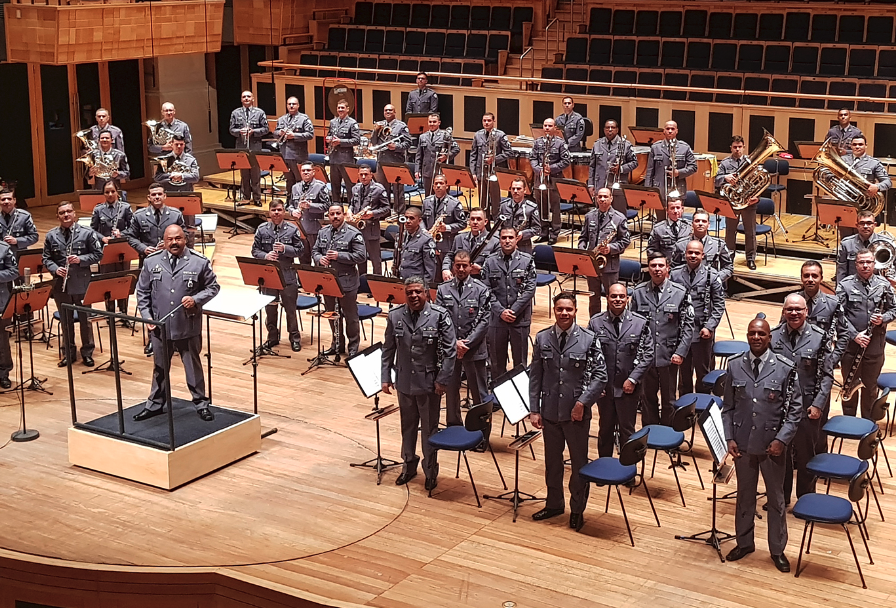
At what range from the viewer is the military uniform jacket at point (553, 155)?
47.4 feet

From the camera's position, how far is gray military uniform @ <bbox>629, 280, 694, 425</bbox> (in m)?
9.03

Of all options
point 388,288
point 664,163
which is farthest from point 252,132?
point 388,288

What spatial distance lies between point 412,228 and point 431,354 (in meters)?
3.05

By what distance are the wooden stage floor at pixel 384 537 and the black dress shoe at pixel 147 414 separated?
1.82ft

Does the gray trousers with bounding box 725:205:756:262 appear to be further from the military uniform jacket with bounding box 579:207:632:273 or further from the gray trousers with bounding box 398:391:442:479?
the gray trousers with bounding box 398:391:442:479

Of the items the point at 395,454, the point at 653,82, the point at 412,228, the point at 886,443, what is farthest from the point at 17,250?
the point at 653,82

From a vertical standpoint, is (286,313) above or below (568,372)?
below

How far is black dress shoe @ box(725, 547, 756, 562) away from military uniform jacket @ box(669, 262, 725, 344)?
7.39 ft

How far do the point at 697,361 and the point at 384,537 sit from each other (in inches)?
127

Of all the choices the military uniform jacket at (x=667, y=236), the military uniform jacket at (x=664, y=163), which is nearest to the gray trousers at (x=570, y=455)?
the military uniform jacket at (x=667, y=236)

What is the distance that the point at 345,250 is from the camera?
11398 millimetres

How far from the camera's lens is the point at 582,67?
17531 millimetres

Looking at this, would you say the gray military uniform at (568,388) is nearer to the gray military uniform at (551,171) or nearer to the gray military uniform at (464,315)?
the gray military uniform at (464,315)

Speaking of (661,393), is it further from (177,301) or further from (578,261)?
(177,301)
